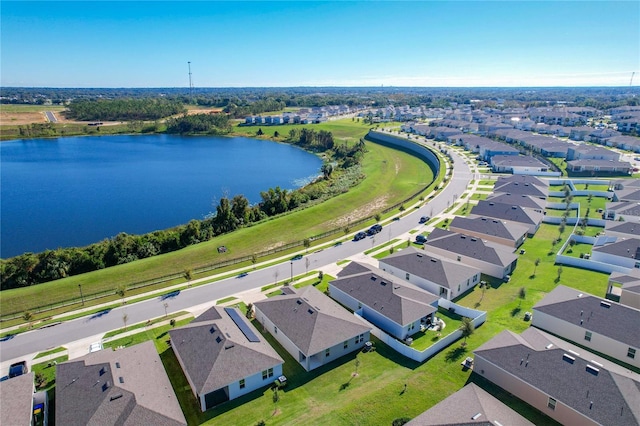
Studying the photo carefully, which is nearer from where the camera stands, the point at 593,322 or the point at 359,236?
the point at 593,322

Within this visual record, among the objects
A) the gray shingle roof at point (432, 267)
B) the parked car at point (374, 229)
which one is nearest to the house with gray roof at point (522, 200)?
the parked car at point (374, 229)

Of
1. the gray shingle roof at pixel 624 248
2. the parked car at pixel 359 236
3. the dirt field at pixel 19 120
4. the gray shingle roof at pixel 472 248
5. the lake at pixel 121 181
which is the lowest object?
the lake at pixel 121 181

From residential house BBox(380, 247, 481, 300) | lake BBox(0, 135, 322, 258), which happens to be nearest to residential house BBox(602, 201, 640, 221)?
residential house BBox(380, 247, 481, 300)

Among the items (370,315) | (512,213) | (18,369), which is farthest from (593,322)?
(18,369)

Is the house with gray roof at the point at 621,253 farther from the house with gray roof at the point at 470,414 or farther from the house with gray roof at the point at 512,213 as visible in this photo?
the house with gray roof at the point at 470,414

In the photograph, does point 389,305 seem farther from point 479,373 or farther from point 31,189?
point 31,189

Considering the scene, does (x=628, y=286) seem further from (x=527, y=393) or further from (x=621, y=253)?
(x=527, y=393)
